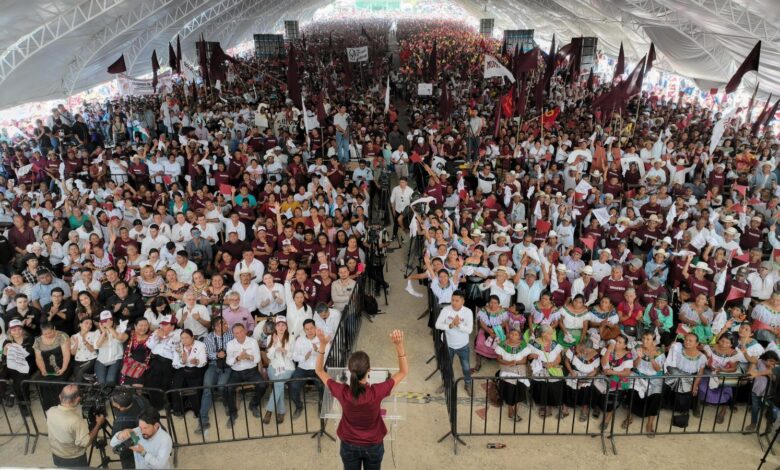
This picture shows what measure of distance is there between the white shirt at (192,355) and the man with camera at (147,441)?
5.84 feet

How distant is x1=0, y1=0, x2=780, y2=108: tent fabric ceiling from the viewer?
14477 millimetres

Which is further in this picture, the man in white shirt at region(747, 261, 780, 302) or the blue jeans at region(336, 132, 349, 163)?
the blue jeans at region(336, 132, 349, 163)

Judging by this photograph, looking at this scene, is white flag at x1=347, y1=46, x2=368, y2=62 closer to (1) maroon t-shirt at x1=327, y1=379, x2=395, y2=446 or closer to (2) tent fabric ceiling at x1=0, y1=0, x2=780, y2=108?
(2) tent fabric ceiling at x1=0, y1=0, x2=780, y2=108

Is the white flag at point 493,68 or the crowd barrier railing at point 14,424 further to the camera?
the white flag at point 493,68

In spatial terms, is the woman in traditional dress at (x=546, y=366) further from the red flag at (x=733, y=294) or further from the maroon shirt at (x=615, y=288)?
the red flag at (x=733, y=294)

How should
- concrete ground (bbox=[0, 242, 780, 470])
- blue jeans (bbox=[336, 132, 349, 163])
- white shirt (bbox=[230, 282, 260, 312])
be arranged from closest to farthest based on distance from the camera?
concrete ground (bbox=[0, 242, 780, 470]), white shirt (bbox=[230, 282, 260, 312]), blue jeans (bbox=[336, 132, 349, 163])

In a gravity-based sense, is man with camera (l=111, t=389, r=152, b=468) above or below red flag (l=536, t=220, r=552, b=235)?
above

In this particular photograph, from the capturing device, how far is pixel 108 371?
7.28 metres

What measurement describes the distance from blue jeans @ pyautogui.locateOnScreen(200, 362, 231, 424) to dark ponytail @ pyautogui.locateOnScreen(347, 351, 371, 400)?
341 centimetres

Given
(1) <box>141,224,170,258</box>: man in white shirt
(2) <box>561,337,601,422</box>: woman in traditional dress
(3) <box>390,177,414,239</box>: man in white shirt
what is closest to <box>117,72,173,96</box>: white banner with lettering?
(1) <box>141,224,170,258</box>: man in white shirt

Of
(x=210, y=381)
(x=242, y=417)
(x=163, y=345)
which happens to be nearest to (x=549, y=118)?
(x=242, y=417)

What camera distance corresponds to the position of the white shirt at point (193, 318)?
7582 millimetres

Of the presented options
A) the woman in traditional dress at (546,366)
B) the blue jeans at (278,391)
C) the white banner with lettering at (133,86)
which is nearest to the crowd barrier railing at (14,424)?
the blue jeans at (278,391)

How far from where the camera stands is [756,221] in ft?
34.6
